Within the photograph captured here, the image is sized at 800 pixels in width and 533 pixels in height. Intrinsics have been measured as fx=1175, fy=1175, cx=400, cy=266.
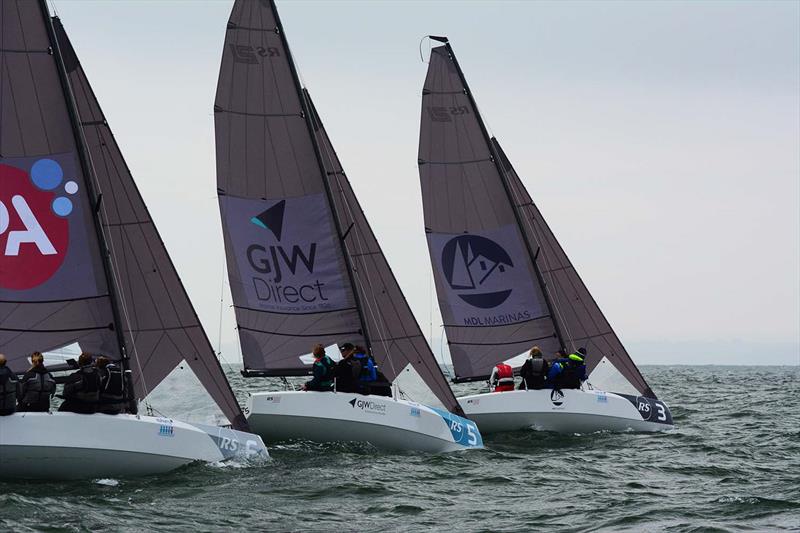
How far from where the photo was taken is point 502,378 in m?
22.0

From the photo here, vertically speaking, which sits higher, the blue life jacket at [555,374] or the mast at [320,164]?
the mast at [320,164]

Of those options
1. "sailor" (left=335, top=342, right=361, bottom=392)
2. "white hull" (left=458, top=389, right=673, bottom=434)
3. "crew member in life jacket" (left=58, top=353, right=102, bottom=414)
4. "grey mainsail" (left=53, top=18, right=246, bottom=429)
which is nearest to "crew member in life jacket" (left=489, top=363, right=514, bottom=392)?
"white hull" (left=458, top=389, right=673, bottom=434)

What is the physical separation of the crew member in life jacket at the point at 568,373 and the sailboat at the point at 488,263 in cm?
169

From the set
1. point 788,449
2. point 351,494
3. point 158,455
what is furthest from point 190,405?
point 788,449

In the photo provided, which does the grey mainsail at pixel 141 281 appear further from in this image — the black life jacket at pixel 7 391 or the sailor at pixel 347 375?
the black life jacket at pixel 7 391

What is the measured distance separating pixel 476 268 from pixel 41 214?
35.0ft

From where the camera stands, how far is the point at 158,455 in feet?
49.4

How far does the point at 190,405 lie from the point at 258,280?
4.25 metres

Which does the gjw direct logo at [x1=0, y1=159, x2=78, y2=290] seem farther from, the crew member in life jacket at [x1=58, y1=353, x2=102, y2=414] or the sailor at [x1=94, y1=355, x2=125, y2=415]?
the crew member in life jacket at [x1=58, y1=353, x2=102, y2=414]

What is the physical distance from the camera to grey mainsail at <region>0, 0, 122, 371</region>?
52.4ft

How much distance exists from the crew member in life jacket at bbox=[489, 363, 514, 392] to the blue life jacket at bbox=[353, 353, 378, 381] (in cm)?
365

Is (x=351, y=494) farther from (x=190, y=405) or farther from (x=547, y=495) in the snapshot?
(x=190, y=405)

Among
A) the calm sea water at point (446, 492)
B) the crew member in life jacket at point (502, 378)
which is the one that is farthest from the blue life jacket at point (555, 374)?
the calm sea water at point (446, 492)

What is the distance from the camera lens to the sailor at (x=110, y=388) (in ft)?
48.9
